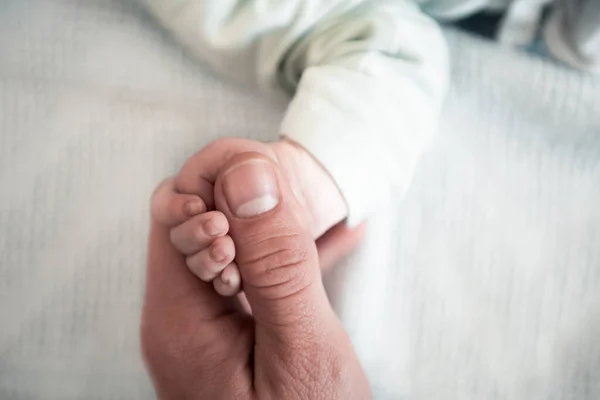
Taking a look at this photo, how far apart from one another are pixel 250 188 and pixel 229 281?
0.08 metres

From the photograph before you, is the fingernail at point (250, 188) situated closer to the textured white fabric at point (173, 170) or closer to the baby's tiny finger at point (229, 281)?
the baby's tiny finger at point (229, 281)

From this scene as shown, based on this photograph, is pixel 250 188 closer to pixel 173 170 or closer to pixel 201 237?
pixel 201 237

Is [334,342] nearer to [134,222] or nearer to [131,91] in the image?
[134,222]

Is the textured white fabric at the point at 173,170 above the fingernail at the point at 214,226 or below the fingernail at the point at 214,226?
below

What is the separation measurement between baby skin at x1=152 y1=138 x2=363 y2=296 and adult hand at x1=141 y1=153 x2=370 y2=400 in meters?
0.01

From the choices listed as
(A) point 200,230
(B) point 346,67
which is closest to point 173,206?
(A) point 200,230

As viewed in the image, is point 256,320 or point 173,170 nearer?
point 256,320

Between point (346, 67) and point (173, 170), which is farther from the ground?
point (346, 67)

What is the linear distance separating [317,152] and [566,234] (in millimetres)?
307

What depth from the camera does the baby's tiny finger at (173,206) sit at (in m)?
0.46

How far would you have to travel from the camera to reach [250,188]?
1.43ft

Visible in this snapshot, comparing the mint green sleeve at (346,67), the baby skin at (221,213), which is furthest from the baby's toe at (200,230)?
the mint green sleeve at (346,67)

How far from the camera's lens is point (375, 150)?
1.73 feet

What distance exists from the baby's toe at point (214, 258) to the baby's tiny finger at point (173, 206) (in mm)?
36
